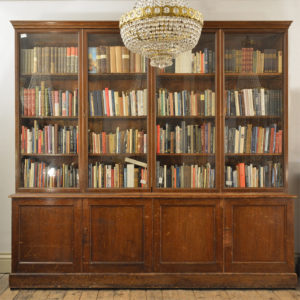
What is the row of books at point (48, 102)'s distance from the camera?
354 centimetres

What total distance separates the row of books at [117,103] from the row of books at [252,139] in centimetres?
86

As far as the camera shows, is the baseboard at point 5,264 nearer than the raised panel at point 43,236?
No

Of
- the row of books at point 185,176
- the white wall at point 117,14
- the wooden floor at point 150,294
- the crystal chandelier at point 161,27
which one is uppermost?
the white wall at point 117,14

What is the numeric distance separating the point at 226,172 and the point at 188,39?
5.56 ft

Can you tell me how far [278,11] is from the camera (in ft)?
12.9

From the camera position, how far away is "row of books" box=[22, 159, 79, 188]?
3.54 metres

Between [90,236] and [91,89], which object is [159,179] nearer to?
[90,236]

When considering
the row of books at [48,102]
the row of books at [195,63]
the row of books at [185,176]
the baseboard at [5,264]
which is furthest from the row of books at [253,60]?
the baseboard at [5,264]

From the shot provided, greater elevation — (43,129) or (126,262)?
(43,129)

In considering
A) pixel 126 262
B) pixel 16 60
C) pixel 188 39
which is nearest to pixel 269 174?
pixel 126 262

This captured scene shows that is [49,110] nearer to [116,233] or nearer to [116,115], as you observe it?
[116,115]

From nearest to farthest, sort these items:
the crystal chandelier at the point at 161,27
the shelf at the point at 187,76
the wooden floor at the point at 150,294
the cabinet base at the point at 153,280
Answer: the crystal chandelier at the point at 161,27 < the wooden floor at the point at 150,294 < the cabinet base at the point at 153,280 < the shelf at the point at 187,76

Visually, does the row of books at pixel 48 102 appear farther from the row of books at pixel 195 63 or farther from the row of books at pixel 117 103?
the row of books at pixel 195 63

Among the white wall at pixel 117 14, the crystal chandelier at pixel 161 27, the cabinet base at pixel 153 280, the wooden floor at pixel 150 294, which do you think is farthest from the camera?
the white wall at pixel 117 14
